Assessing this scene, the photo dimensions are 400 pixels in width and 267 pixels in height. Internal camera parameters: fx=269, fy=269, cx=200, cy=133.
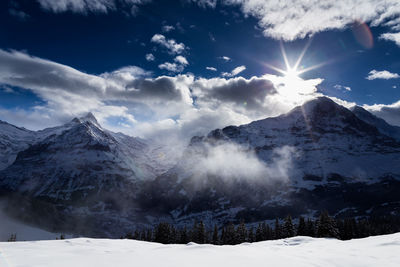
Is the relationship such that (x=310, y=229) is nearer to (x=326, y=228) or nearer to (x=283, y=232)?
(x=283, y=232)

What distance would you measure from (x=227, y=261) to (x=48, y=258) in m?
9.04

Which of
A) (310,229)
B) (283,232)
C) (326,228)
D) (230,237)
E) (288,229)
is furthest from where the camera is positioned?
(283,232)

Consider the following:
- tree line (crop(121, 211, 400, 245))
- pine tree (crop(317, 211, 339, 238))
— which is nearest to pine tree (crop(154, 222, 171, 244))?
tree line (crop(121, 211, 400, 245))

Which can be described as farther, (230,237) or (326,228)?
(230,237)

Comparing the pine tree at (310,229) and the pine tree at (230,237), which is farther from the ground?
the pine tree at (310,229)

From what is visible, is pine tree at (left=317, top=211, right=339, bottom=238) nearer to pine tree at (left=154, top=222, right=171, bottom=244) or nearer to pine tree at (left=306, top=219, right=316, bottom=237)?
pine tree at (left=306, top=219, right=316, bottom=237)

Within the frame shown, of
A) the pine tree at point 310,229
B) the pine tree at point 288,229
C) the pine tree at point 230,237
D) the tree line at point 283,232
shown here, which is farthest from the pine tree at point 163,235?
the pine tree at point 310,229

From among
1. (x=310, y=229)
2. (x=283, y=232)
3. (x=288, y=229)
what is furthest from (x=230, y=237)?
(x=310, y=229)

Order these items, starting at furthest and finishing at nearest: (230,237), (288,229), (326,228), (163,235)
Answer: (230,237) → (288,229) → (163,235) → (326,228)

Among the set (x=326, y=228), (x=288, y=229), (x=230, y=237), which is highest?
(x=326, y=228)

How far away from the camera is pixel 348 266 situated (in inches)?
561

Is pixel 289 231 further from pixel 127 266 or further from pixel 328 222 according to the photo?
pixel 127 266

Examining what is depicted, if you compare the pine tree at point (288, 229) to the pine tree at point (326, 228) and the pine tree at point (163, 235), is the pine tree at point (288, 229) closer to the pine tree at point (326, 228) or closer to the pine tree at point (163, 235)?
the pine tree at point (326, 228)

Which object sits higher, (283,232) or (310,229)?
(310,229)
